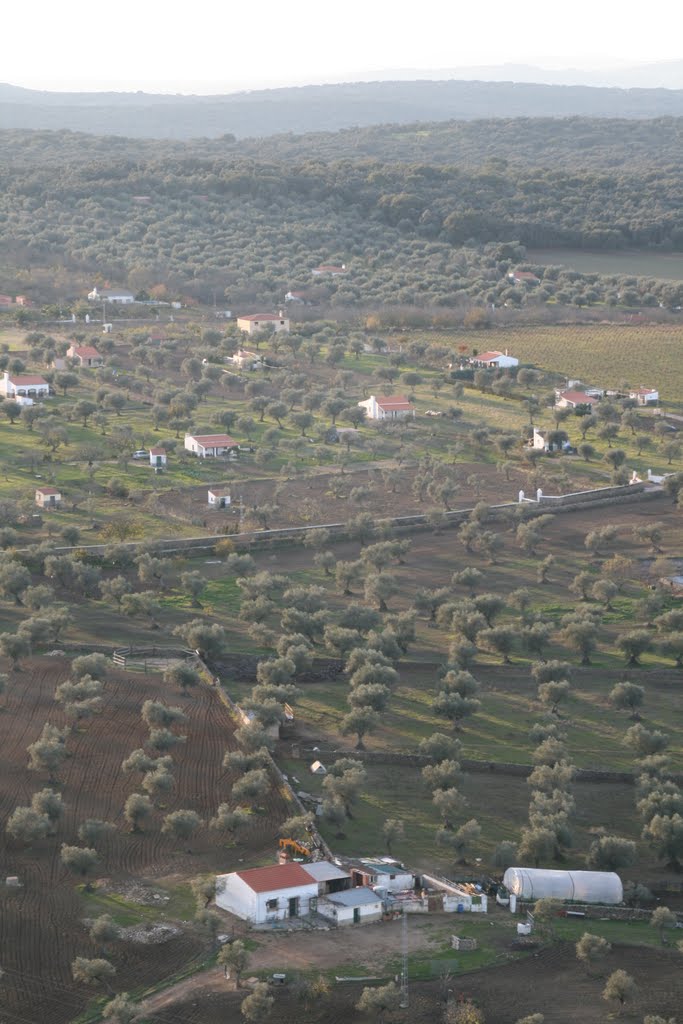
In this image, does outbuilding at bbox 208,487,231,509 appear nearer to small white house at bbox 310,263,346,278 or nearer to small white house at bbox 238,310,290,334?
small white house at bbox 238,310,290,334

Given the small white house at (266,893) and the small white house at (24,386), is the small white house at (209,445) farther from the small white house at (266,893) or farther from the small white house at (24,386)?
the small white house at (266,893)

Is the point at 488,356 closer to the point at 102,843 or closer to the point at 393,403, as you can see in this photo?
the point at 393,403

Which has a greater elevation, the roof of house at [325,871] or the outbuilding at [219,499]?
the outbuilding at [219,499]

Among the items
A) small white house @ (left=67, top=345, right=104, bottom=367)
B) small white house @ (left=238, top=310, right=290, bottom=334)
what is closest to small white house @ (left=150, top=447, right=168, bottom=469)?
small white house @ (left=67, top=345, right=104, bottom=367)

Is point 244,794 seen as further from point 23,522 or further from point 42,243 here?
point 42,243

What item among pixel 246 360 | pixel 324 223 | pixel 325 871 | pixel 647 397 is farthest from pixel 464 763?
pixel 324 223

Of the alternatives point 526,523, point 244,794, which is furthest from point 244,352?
point 244,794

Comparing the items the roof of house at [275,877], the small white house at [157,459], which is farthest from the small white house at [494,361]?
the roof of house at [275,877]
